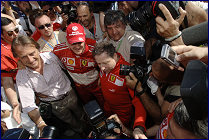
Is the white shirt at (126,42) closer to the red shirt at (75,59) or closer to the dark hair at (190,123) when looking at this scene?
the red shirt at (75,59)

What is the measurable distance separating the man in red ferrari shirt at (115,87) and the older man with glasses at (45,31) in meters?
1.07

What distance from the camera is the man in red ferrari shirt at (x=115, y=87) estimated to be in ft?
5.92

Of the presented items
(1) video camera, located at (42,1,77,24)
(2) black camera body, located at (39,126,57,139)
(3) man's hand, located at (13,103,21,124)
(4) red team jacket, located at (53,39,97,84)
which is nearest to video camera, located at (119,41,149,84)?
(4) red team jacket, located at (53,39,97,84)

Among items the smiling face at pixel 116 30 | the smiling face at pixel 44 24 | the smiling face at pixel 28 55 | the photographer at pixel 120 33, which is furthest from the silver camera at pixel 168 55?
the smiling face at pixel 44 24

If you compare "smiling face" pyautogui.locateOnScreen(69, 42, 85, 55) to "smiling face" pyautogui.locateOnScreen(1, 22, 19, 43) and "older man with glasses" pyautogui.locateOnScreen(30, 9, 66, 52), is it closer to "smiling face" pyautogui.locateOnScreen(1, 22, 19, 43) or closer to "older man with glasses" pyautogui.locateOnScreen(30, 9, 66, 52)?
"older man with glasses" pyautogui.locateOnScreen(30, 9, 66, 52)

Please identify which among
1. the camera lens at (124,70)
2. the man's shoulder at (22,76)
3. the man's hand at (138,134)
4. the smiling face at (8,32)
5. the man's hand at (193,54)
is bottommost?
the man's hand at (138,134)

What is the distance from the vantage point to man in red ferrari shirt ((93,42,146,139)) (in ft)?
5.92

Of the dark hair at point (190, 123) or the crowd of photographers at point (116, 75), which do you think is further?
the crowd of photographers at point (116, 75)

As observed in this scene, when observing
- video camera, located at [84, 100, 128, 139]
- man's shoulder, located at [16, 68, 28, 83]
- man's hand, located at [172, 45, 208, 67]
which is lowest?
video camera, located at [84, 100, 128, 139]

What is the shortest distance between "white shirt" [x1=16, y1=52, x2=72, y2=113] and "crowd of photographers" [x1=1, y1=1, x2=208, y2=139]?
0.04 ft

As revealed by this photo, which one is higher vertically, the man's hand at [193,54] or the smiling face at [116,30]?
the man's hand at [193,54]

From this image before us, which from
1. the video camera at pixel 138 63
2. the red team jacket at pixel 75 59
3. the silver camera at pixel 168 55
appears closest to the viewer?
the silver camera at pixel 168 55

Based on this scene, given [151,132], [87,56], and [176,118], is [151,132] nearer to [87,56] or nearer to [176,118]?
[176,118]

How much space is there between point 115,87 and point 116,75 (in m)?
0.15
